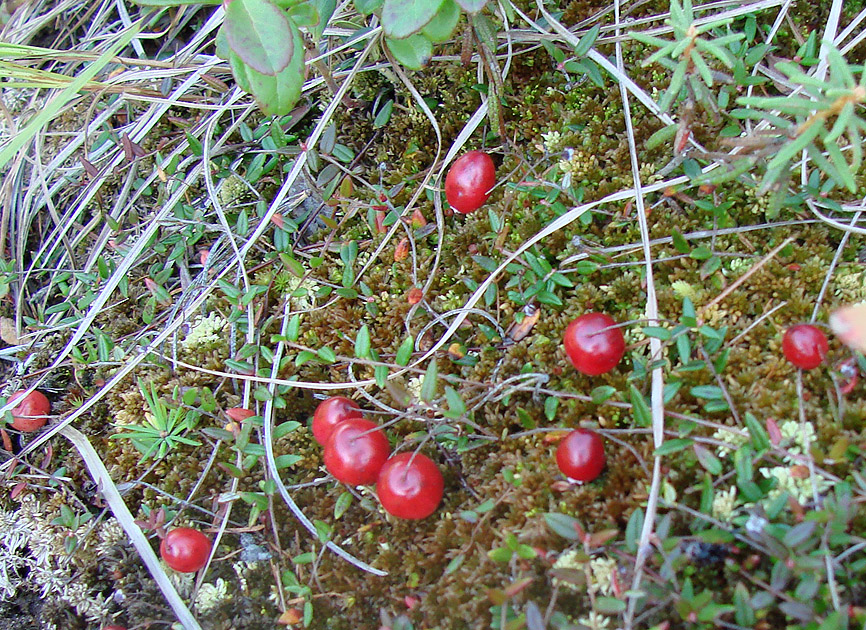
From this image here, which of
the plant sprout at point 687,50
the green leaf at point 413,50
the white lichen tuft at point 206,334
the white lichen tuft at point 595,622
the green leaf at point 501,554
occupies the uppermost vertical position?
the green leaf at point 413,50

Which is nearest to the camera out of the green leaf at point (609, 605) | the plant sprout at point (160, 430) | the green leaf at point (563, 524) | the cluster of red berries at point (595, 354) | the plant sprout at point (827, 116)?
the green leaf at point (609, 605)

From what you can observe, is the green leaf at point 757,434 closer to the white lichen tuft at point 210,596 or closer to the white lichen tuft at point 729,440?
the white lichen tuft at point 729,440

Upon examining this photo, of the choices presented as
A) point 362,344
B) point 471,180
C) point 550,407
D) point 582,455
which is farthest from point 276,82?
point 582,455

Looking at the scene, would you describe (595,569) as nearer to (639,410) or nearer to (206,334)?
(639,410)

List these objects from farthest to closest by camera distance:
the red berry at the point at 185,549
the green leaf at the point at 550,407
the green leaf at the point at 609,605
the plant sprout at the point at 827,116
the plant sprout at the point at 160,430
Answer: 1. the plant sprout at the point at 160,430
2. the red berry at the point at 185,549
3. the green leaf at the point at 550,407
4. the plant sprout at the point at 827,116
5. the green leaf at the point at 609,605

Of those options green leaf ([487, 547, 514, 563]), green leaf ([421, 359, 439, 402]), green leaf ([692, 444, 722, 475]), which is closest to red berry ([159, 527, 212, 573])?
green leaf ([421, 359, 439, 402])

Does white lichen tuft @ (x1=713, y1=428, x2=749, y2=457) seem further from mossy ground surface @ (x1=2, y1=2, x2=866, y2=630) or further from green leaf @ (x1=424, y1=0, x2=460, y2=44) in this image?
green leaf @ (x1=424, y1=0, x2=460, y2=44)

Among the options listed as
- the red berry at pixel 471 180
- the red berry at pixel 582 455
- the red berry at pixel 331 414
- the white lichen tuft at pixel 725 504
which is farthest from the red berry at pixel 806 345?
the red berry at pixel 331 414
